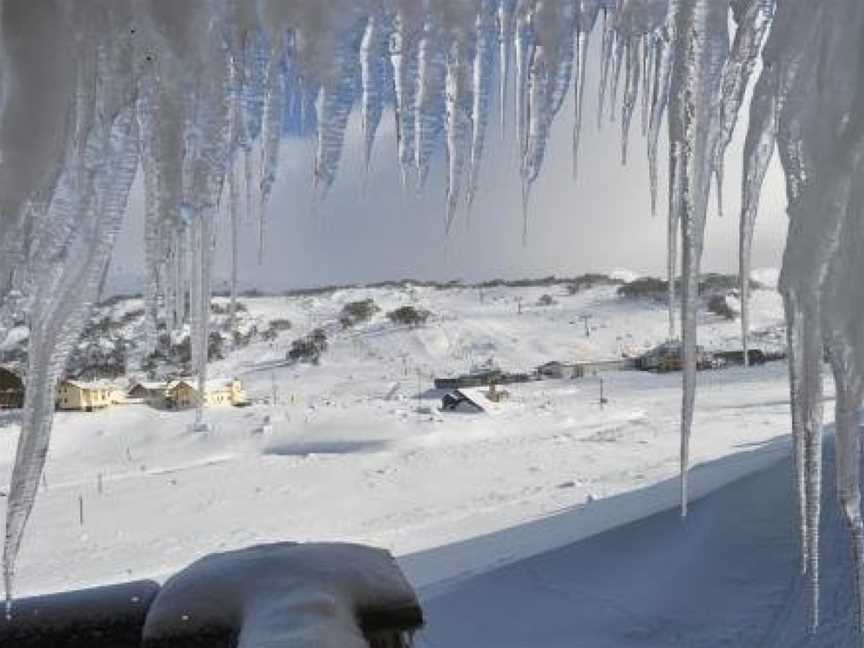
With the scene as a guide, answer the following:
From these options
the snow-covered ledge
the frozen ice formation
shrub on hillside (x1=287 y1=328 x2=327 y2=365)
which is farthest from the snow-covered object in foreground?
shrub on hillside (x1=287 y1=328 x2=327 y2=365)

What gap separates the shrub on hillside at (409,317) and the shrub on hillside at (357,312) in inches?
94.6

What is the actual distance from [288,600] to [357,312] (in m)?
55.2

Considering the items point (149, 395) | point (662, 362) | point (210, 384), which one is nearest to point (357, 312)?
point (210, 384)

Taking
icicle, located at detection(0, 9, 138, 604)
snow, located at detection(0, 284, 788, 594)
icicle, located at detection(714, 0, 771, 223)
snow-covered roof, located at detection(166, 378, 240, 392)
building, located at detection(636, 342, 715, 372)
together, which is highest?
icicle, located at detection(714, 0, 771, 223)

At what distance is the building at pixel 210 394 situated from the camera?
3195 cm

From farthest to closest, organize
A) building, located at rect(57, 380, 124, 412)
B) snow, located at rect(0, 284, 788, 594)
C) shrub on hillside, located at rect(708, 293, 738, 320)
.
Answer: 1. shrub on hillside, located at rect(708, 293, 738, 320)
2. building, located at rect(57, 380, 124, 412)
3. snow, located at rect(0, 284, 788, 594)

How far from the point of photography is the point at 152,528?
553 inches

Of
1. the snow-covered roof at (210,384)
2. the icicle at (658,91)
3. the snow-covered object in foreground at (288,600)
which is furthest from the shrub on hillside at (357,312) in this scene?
the icicle at (658,91)

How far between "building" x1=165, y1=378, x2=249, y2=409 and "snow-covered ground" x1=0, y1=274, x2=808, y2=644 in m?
1.60

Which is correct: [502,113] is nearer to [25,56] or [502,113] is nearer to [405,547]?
[25,56]

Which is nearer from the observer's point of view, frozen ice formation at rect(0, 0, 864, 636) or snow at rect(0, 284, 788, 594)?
frozen ice formation at rect(0, 0, 864, 636)

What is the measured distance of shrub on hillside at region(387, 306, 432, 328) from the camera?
174 feet

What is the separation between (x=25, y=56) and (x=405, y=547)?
9921mm

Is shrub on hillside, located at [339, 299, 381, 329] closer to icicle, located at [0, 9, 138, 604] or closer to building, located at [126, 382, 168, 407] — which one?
building, located at [126, 382, 168, 407]
